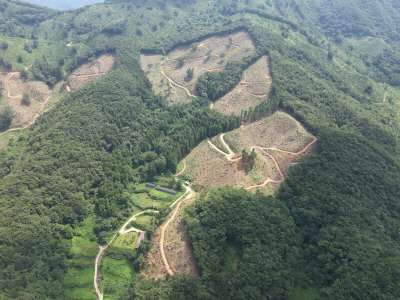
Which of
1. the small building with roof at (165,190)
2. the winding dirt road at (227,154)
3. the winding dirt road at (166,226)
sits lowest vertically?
the small building with roof at (165,190)

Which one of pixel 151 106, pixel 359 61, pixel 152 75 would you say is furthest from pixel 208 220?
pixel 359 61

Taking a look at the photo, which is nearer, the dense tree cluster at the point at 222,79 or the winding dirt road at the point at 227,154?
the winding dirt road at the point at 227,154

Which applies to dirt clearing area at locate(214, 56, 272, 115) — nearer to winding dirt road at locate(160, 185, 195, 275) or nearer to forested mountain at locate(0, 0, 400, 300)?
forested mountain at locate(0, 0, 400, 300)

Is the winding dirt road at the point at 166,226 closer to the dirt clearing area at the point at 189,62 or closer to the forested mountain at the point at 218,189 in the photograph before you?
the forested mountain at the point at 218,189

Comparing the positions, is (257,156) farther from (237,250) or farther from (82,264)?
(82,264)

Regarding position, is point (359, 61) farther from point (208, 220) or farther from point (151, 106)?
point (208, 220)

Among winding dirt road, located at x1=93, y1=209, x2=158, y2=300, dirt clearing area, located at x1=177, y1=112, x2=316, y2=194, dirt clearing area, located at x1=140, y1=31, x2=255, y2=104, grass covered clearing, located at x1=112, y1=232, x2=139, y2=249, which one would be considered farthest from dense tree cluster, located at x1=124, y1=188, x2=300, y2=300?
dirt clearing area, located at x1=140, y1=31, x2=255, y2=104

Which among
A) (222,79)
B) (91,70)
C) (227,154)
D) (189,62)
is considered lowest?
(227,154)

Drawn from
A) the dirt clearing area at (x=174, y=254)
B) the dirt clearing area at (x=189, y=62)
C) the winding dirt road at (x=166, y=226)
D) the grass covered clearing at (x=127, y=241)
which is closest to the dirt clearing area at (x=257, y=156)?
the winding dirt road at (x=166, y=226)

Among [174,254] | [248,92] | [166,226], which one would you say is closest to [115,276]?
[174,254]
